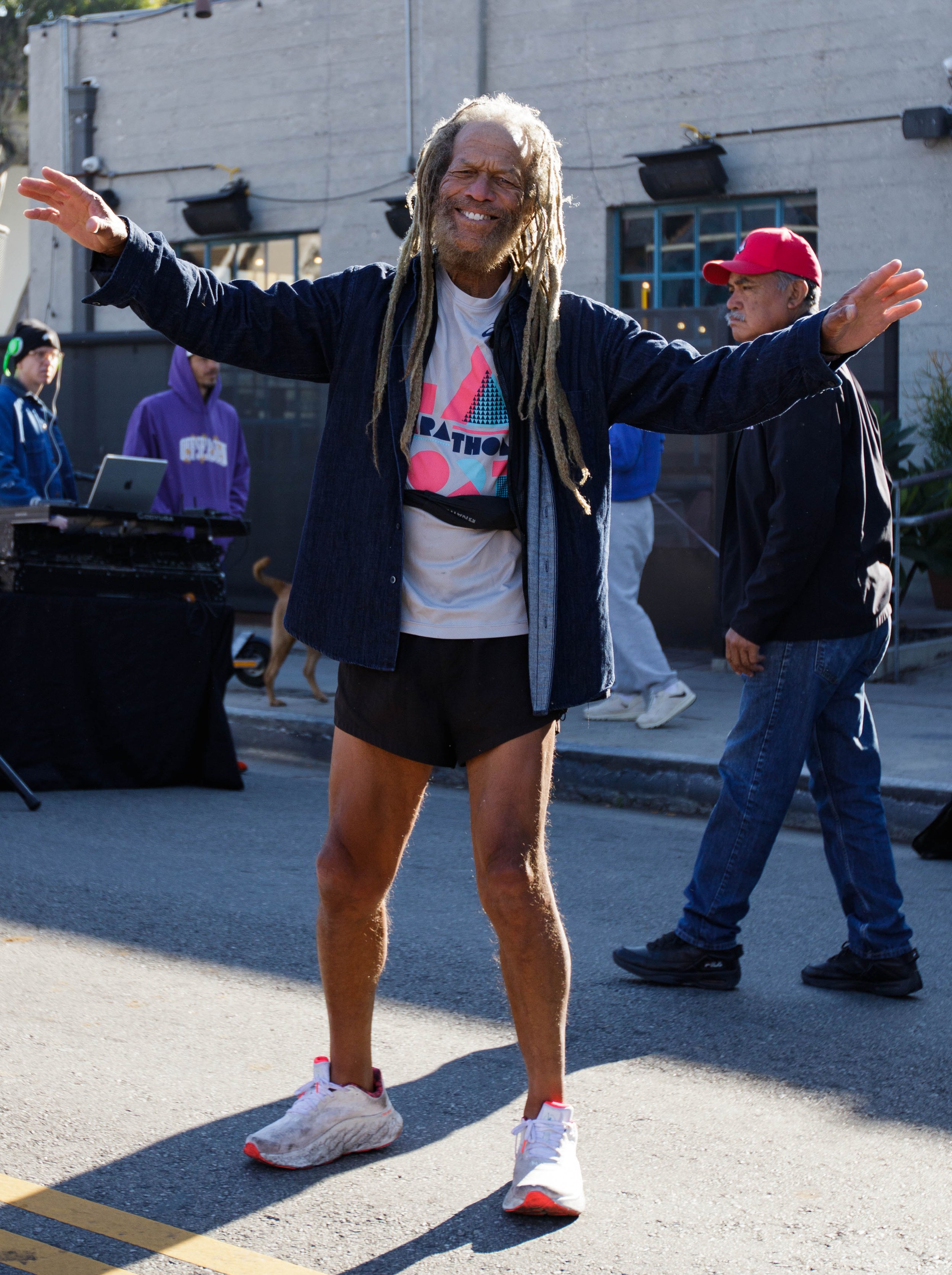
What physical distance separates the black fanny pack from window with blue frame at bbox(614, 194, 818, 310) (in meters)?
11.0

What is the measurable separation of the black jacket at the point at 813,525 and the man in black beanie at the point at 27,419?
4.30 m

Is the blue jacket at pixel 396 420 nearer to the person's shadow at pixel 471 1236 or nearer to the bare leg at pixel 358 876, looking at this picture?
the bare leg at pixel 358 876

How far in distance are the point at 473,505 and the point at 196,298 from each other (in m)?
0.66

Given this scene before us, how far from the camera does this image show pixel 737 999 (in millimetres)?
4352

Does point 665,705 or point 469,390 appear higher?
point 469,390

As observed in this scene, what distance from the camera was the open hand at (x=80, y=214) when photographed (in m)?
2.76

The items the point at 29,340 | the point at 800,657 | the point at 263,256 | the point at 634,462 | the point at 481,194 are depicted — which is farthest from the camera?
the point at 263,256

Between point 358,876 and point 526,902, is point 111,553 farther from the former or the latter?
point 526,902

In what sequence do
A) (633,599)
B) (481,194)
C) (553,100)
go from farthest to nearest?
(553,100)
(633,599)
(481,194)

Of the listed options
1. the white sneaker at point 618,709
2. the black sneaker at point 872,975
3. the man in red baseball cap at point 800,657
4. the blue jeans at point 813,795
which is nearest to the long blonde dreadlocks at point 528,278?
the man in red baseball cap at point 800,657

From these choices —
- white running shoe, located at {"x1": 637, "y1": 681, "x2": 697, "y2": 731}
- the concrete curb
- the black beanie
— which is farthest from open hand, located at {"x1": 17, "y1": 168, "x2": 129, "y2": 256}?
white running shoe, located at {"x1": 637, "y1": 681, "x2": 697, "y2": 731}

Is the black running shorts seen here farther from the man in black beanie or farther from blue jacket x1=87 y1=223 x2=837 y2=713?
the man in black beanie

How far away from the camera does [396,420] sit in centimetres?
297

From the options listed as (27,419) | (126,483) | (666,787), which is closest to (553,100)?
(27,419)
